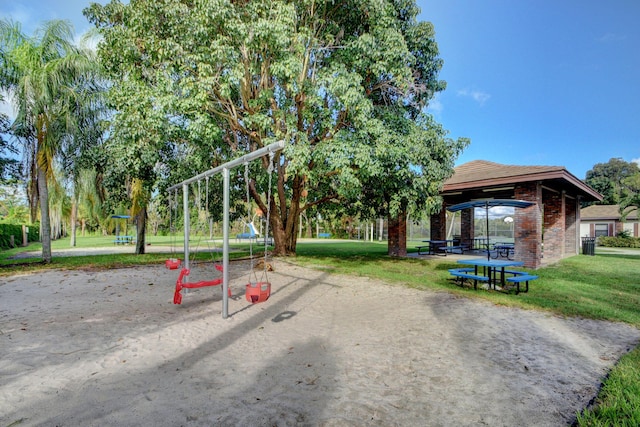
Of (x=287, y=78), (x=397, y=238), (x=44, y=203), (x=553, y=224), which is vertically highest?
(x=287, y=78)

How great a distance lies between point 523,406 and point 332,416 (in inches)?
60.0

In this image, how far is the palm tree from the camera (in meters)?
9.58

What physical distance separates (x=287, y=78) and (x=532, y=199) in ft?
27.0

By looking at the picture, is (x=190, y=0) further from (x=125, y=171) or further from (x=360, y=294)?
(x=360, y=294)

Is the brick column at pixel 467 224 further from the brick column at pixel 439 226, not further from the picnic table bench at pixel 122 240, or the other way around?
the picnic table bench at pixel 122 240

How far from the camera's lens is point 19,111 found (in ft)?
31.5


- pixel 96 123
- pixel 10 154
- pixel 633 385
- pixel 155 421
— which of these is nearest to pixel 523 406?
pixel 633 385

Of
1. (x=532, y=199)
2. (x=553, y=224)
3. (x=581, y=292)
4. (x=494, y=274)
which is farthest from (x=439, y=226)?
(x=581, y=292)

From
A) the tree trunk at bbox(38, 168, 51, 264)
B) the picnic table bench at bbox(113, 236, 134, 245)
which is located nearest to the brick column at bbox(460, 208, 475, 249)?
the tree trunk at bbox(38, 168, 51, 264)

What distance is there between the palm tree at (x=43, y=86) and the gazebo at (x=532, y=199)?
12906 millimetres

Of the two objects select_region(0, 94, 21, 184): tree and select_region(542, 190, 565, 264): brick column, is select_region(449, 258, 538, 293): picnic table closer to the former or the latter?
select_region(542, 190, 565, 264): brick column

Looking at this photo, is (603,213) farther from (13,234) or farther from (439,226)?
(13,234)

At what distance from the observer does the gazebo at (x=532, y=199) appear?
9.99m

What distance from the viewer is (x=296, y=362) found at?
3422 mm
